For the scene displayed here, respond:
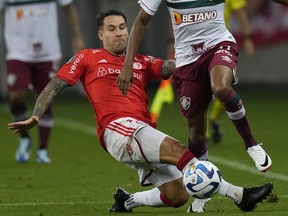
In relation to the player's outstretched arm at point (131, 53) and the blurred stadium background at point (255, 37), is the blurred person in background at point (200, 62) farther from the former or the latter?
the blurred stadium background at point (255, 37)

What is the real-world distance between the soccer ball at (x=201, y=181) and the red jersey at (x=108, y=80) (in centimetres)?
85

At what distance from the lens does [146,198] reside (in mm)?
9258

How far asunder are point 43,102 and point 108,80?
2.23 ft

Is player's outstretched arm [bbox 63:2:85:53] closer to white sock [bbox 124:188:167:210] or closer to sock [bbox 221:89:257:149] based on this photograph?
white sock [bbox 124:188:167:210]

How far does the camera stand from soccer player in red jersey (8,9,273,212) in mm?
8711

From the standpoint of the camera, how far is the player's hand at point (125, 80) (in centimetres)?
880

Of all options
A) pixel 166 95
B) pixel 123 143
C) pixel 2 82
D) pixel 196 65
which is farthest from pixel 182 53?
pixel 2 82

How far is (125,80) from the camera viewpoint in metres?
8.81

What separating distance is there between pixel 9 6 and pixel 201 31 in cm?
474

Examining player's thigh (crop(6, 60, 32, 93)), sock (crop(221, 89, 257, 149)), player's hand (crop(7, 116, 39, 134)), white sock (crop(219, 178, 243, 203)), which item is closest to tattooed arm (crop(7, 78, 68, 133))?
player's hand (crop(7, 116, 39, 134))

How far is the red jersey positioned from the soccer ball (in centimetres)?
85

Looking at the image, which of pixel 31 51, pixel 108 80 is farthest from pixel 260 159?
pixel 31 51

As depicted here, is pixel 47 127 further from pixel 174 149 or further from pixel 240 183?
pixel 174 149

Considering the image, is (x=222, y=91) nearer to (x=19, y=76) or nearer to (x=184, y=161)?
(x=184, y=161)
